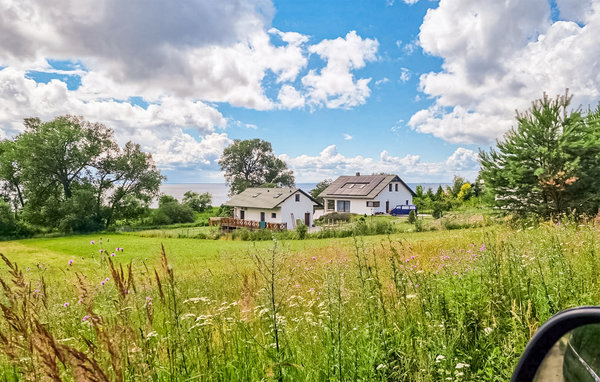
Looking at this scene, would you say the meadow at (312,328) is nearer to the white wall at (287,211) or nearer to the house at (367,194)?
the white wall at (287,211)

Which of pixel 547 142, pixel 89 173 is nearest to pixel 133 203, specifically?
pixel 89 173

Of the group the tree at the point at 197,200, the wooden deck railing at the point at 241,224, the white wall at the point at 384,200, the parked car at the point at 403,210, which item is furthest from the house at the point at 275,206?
the tree at the point at 197,200

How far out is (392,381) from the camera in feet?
9.20

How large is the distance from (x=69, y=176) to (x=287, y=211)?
30.3m

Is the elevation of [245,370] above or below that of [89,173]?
below

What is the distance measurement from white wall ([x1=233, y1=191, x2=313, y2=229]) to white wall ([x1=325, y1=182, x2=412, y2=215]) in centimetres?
708

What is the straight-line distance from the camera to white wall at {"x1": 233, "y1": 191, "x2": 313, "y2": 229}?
148ft

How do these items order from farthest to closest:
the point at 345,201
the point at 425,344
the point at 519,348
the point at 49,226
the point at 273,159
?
the point at 273,159
the point at 345,201
the point at 49,226
the point at 425,344
the point at 519,348

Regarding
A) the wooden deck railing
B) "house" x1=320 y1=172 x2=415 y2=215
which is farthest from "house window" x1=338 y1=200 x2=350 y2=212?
the wooden deck railing

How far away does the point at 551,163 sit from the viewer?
1530cm

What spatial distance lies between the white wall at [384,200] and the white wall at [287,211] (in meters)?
7.08

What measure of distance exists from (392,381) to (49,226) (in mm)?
52880

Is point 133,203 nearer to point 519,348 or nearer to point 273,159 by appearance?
point 273,159

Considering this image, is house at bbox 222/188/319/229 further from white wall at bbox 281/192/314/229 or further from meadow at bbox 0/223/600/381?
meadow at bbox 0/223/600/381
